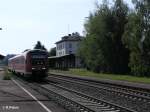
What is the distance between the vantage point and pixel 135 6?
59938 millimetres

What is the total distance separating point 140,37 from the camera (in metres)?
57.9

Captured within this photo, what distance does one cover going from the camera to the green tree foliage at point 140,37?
56.7 meters

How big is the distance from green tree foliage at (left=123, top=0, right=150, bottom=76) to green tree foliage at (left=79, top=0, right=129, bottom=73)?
35.5 feet

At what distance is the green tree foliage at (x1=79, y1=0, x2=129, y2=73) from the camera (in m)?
70.8

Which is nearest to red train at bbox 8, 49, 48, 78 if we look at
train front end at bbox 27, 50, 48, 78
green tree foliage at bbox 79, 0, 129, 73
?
train front end at bbox 27, 50, 48, 78

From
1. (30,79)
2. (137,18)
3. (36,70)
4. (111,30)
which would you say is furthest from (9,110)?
(111,30)

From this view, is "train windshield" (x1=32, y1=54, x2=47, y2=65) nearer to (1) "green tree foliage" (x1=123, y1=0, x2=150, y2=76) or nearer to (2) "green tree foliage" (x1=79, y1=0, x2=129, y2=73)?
(1) "green tree foliage" (x1=123, y1=0, x2=150, y2=76)

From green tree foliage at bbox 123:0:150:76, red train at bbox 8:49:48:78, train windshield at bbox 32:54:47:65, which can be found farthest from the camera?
green tree foliage at bbox 123:0:150:76

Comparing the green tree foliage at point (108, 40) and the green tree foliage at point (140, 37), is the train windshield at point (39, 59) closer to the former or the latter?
the green tree foliage at point (140, 37)

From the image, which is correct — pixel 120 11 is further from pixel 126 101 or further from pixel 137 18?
pixel 126 101

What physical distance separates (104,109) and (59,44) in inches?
6367

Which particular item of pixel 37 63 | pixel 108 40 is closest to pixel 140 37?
pixel 108 40

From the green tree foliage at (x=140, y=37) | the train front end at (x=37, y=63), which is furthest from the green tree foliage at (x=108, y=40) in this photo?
the train front end at (x=37, y=63)

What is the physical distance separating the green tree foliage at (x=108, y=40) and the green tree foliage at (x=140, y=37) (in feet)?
35.5
